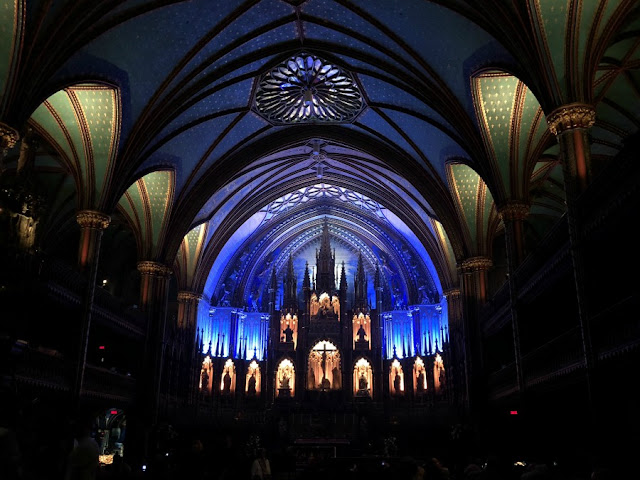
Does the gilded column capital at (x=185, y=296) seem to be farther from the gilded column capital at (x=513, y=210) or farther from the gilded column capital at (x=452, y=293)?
the gilded column capital at (x=513, y=210)

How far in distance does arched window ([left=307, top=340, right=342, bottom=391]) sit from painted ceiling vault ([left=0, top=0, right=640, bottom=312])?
21.1 feet

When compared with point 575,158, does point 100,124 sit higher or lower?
higher

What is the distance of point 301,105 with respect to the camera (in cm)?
2209

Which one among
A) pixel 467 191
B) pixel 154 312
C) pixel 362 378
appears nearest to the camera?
pixel 467 191

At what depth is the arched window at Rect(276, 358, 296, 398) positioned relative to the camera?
93.0 ft

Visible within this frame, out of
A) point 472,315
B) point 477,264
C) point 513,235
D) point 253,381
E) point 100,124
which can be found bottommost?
point 253,381

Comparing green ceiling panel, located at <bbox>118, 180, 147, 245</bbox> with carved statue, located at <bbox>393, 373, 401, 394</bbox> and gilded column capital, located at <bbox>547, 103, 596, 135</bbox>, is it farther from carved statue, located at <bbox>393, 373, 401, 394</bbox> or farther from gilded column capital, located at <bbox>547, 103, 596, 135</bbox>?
gilded column capital, located at <bbox>547, 103, 596, 135</bbox>

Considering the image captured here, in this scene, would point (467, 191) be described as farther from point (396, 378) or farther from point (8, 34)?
point (8, 34)

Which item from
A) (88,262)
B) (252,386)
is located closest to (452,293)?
(252,386)

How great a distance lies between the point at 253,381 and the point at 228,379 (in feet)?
3.96

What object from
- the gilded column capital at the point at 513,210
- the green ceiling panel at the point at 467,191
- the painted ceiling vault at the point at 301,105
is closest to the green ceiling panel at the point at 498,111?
the painted ceiling vault at the point at 301,105

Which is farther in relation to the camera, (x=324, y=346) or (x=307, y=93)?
(x=324, y=346)

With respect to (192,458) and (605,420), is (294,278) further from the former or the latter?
(192,458)

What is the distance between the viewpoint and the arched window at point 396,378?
28.0 m
